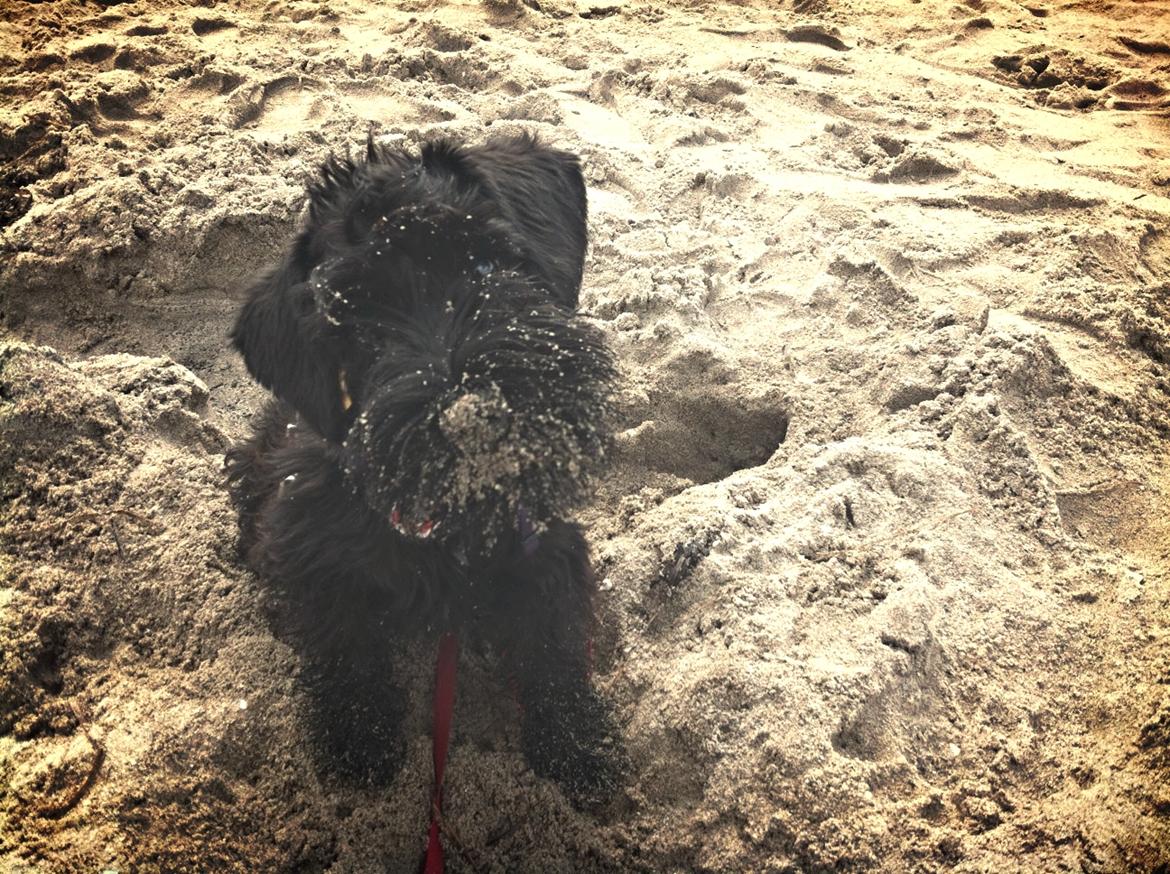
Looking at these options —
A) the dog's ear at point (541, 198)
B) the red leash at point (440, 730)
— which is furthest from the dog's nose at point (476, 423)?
the red leash at point (440, 730)

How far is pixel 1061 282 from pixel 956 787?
223cm

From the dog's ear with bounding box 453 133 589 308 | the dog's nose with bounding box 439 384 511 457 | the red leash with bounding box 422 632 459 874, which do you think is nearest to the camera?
the dog's nose with bounding box 439 384 511 457

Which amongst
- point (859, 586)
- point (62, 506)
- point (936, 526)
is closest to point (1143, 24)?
point (936, 526)

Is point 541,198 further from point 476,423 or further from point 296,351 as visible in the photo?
point 476,423

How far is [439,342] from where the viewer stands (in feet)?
6.31

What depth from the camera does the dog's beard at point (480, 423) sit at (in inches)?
67.6

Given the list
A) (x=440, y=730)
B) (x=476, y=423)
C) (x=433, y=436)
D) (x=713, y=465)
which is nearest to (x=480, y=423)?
(x=476, y=423)

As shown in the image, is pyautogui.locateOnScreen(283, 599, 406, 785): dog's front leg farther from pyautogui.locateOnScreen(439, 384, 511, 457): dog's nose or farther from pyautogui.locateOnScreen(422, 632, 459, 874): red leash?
pyautogui.locateOnScreen(439, 384, 511, 457): dog's nose

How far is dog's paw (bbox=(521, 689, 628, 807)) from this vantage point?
2207 mm

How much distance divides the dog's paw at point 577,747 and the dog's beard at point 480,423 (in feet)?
2.14

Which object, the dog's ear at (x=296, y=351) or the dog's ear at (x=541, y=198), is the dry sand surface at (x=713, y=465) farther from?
the dog's ear at (x=296, y=351)

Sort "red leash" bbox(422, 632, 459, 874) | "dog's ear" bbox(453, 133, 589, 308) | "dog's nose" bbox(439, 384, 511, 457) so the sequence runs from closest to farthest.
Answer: "dog's nose" bbox(439, 384, 511, 457) → "red leash" bbox(422, 632, 459, 874) → "dog's ear" bbox(453, 133, 589, 308)

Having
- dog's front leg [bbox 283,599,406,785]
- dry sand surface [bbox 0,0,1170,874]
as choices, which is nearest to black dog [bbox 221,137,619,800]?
dog's front leg [bbox 283,599,406,785]

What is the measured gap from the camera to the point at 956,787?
6.55ft
